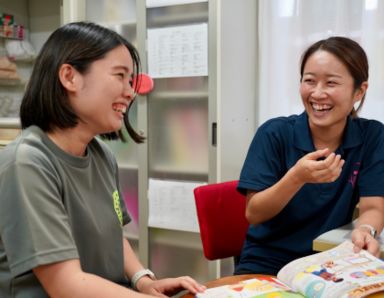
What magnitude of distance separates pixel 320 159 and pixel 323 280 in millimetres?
464

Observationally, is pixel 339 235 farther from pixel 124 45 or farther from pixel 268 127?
pixel 124 45

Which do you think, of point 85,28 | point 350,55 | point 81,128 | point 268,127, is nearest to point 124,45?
point 85,28

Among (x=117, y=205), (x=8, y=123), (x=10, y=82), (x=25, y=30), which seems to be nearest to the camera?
(x=117, y=205)

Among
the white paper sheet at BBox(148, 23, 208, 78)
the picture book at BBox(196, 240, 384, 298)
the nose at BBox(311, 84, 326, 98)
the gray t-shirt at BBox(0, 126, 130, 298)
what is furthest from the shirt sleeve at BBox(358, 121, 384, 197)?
the white paper sheet at BBox(148, 23, 208, 78)

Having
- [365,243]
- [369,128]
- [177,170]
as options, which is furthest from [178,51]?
[365,243]

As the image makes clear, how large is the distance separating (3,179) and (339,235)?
851 mm

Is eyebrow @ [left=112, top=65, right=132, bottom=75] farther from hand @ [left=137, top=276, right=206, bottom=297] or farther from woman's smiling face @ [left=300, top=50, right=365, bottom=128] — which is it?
woman's smiling face @ [left=300, top=50, right=365, bottom=128]

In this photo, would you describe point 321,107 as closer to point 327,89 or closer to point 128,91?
point 327,89

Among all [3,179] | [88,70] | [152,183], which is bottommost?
[152,183]

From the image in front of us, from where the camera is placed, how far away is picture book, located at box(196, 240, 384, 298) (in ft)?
2.86

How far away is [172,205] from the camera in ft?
8.25

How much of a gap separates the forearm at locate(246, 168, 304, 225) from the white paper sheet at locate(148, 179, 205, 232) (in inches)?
43.0

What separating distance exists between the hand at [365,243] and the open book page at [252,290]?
225 mm

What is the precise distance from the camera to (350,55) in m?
1.36
